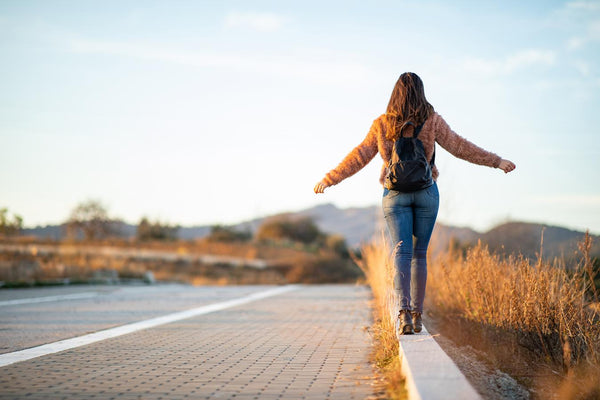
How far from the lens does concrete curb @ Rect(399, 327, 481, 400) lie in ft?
9.80

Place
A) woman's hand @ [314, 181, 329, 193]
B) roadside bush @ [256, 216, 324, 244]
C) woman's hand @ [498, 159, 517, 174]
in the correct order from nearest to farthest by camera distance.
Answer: woman's hand @ [498, 159, 517, 174] < woman's hand @ [314, 181, 329, 193] < roadside bush @ [256, 216, 324, 244]

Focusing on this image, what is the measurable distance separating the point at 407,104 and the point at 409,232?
3.11ft

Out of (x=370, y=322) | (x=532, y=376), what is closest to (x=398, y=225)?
(x=532, y=376)

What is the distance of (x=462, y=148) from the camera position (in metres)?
4.95

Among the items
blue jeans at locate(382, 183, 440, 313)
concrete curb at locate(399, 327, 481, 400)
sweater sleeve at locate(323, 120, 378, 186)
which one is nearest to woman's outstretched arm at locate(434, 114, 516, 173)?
blue jeans at locate(382, 183, 440, 313)

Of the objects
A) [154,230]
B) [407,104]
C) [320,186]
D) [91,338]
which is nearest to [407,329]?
[320,186]

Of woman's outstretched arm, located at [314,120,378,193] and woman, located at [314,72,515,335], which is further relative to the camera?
woman's outstretched arm, located at [314,120,378,193]

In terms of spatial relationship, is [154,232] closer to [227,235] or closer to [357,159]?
[227,235]

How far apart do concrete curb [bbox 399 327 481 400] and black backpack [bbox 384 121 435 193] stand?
45.5 inches

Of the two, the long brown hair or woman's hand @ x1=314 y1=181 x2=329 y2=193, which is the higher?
the long brown hair

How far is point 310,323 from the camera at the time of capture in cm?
796

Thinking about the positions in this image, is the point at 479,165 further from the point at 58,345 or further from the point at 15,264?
the point at 15,264

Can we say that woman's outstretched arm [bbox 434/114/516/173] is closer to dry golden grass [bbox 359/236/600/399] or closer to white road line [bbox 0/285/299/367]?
dry golden grass [bbox 359/236/600/399]

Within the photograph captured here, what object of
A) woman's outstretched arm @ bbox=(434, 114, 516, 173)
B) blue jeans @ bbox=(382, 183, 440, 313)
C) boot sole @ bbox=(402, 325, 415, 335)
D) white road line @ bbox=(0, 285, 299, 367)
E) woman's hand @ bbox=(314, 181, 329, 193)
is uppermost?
woman's outstretched arm @ bbox=(434, 114, 516, 173)
